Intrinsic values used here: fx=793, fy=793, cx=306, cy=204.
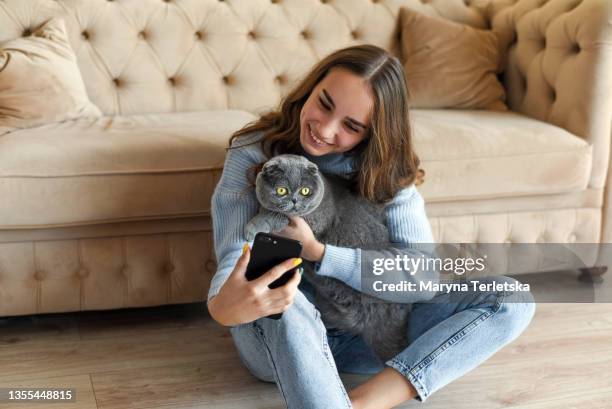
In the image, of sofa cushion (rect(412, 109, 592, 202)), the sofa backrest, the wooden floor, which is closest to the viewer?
the wooden floor

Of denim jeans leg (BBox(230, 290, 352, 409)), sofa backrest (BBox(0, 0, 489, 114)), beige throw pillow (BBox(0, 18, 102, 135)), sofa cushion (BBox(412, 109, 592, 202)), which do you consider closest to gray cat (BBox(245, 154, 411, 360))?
denim jeans leg (BBox(230, 290, 352, 409))

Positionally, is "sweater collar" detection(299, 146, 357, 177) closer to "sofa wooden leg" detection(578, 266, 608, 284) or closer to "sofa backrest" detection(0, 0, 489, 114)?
"sofa backrest" detection(0, 0, 489, 114)

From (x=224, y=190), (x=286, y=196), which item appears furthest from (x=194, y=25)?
(x=286, y=196)

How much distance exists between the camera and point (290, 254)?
1.36 meters

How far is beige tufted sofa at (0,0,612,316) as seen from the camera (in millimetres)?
1823

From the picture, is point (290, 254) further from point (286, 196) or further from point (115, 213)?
point (115, 213)

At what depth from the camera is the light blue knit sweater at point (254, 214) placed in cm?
152

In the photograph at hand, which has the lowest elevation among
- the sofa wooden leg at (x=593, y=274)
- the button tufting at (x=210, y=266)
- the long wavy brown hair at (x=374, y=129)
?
the sofa wooden leg at (x=593, y=274)

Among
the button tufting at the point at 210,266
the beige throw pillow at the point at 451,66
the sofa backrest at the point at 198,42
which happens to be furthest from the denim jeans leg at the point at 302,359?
the beige throw pillow at the point at 451,66

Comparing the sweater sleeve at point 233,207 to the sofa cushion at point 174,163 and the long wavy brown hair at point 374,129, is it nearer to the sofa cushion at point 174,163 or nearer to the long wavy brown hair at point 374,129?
the long wavy brown hair at point 374,129

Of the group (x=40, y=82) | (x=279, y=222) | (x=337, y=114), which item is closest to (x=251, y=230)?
(x=279, y=222)

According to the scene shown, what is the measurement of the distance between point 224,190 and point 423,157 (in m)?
0.66

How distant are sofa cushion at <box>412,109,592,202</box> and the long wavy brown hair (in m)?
0.40

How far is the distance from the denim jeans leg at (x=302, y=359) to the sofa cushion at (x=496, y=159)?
0.74 meters
